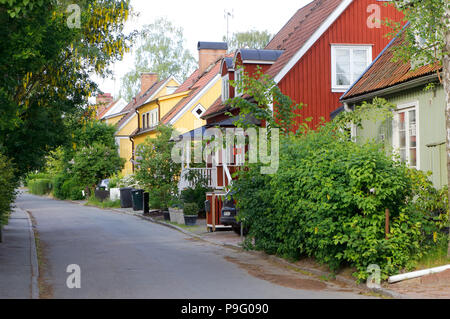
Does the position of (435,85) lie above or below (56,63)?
below

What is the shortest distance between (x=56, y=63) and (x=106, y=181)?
30.6 m

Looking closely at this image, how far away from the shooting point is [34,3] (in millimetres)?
10523

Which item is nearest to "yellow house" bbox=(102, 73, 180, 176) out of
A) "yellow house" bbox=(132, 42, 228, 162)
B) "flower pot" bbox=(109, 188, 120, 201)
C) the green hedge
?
the green hedge

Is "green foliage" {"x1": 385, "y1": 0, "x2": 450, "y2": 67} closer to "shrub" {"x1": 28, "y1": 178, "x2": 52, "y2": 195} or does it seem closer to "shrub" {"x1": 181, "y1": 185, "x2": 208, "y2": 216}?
"shrub" {"x1": 181, "y1": 185, "x2": 208, "y2": 216}

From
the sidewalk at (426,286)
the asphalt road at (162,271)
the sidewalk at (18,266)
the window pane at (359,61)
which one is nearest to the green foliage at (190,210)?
the asphalt road at (162,271)

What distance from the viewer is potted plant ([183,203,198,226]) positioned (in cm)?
2434

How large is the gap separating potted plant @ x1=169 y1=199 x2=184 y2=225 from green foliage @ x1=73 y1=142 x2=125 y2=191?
78.3 feet

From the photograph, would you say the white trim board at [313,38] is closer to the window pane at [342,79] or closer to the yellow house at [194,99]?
the window pane at [342,79]

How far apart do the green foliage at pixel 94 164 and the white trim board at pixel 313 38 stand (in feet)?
92.5

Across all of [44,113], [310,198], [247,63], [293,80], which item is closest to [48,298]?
[310,198]

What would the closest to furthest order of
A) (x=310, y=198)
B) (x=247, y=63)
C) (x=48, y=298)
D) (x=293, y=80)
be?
(x=48, y=298), (x=310, y=198), (x=293, y=80), (x=247, y=63)

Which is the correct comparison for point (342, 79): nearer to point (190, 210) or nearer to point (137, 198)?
point (190, 210)

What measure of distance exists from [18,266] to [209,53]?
1325 inches

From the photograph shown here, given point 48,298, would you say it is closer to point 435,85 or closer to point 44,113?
point 435,85
